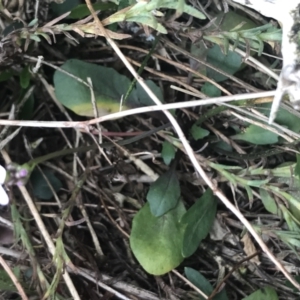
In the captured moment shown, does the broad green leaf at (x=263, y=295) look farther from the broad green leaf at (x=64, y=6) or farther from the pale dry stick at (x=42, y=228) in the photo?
the broad green leaf at (x=64, y=6)

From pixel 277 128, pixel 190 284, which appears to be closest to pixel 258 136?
pixel 277 128

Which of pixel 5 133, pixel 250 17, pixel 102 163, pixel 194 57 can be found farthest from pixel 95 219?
pixel 250 17

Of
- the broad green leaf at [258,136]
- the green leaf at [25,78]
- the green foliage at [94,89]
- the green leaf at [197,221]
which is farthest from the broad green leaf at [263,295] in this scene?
the green leaf at [25,78]

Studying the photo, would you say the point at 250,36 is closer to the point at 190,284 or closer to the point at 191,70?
the point at 191,70

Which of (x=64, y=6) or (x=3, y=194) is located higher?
(x=64, y=6)

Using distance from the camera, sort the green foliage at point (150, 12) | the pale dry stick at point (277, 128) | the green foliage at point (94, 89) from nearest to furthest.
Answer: the green foliage at point (150, 12) < the pale dry stick at point (277, 128) < the green foliage at point (94, 89)

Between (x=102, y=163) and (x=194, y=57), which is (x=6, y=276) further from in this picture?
(x=194, y=57)
